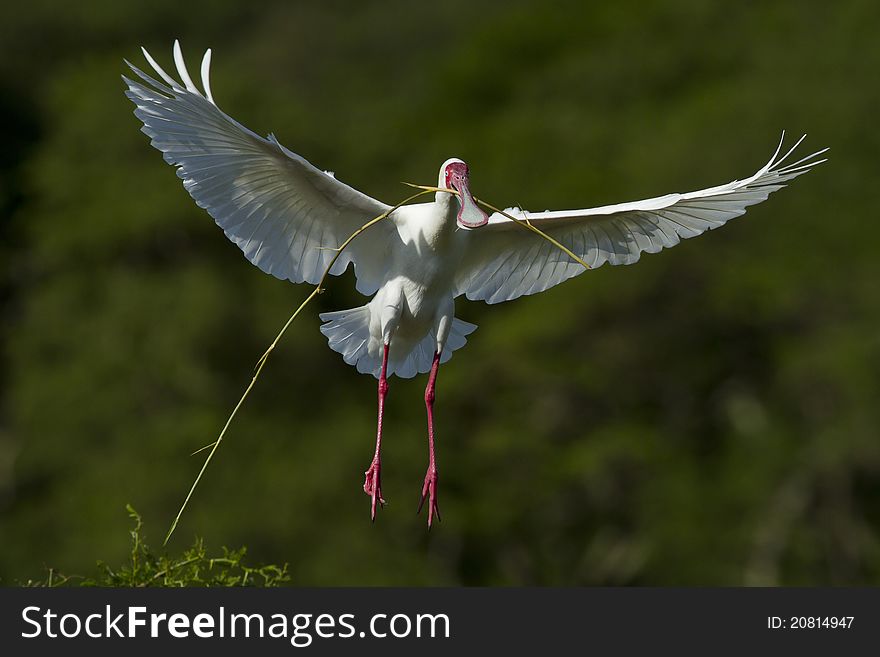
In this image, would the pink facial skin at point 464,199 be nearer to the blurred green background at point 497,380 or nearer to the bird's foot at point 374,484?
the bird's foot at point 374,484

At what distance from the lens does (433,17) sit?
6569 centimetres

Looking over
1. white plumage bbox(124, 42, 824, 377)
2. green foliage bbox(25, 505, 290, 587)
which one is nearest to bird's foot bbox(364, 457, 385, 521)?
green foliage bbox(25, 505, 290, 587)

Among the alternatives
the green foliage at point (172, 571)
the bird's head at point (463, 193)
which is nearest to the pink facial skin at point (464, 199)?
the bird's head at point (463, 193)

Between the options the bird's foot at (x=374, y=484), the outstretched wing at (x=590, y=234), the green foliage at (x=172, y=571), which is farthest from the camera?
the outstretched wing at (x=590, y=234)

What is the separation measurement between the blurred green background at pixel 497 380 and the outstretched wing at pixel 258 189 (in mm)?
18252

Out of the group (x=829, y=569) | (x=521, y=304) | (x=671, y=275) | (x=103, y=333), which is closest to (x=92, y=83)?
(x=103, y=333)

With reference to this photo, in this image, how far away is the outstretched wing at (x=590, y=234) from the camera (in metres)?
10.9

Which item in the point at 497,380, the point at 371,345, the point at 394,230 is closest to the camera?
the point at 394,230

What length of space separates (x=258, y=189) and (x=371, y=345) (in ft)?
4.84

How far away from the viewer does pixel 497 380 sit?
3397 centimetres

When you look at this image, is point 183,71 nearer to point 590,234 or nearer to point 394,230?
point 394,230

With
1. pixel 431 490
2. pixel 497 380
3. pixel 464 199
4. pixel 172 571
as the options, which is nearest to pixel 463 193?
pixel 464 199

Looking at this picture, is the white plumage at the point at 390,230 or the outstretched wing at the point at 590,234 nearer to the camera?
the white plumage at the point at 390,230

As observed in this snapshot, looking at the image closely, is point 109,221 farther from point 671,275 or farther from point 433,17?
point 433,17
